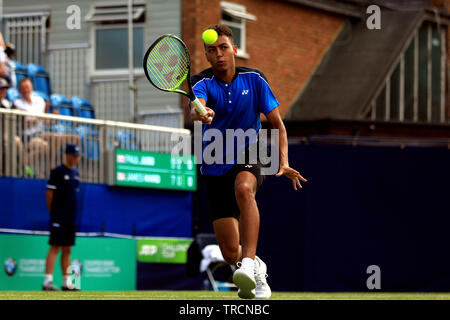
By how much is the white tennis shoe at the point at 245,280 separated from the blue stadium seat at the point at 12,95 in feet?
30.8

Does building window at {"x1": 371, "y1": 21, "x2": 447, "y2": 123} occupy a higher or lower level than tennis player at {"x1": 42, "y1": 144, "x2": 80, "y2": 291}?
higher

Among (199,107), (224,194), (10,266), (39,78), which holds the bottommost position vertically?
(10,266)

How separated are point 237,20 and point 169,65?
15.7m

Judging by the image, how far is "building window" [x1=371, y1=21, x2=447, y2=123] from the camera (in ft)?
88.9

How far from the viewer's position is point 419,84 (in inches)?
1102

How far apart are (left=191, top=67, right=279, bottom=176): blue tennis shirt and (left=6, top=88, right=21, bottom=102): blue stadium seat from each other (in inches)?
343

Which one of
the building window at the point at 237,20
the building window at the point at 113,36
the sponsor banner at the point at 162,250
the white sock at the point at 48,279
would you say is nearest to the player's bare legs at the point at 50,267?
the white sock at the point at 48,279

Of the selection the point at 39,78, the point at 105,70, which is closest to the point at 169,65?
the point at 39,78

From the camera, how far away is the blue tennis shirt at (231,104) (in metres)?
9.18

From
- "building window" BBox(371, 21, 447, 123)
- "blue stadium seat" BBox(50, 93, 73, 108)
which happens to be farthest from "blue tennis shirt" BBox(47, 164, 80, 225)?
"building window" BBox(371, 21, 447, 123)

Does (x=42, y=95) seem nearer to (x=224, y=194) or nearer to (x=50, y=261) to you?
(x=50, y=261)

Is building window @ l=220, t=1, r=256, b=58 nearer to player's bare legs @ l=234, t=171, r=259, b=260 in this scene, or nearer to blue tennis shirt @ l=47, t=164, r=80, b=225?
blue tennis shirt @ l=47, t=164, r=80, b=225

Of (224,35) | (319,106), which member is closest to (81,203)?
(224,35)

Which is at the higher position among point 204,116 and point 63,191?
point 204,116
